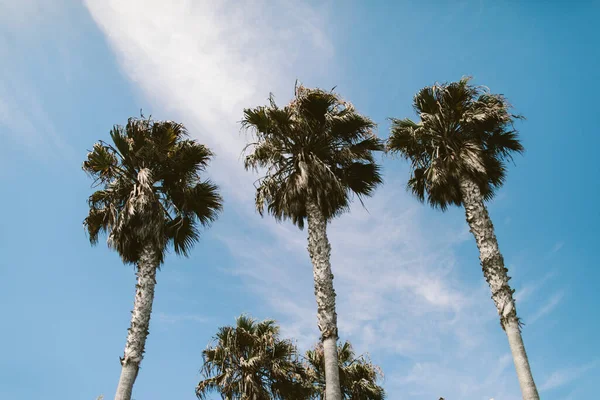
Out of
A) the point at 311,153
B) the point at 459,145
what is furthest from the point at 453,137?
the point at 311,153

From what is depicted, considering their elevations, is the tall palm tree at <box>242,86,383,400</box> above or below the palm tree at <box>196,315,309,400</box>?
above

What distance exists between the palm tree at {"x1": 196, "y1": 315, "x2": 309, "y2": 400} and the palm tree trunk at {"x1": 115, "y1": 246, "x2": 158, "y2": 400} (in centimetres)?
413

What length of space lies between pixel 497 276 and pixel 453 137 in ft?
14.5

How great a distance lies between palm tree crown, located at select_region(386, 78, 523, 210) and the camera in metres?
13.7

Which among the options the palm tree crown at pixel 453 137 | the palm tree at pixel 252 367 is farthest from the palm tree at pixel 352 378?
the palm tree crown at pixel 453 137

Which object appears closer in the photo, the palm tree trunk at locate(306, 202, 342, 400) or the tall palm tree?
the palm tree trunk at locate(306, 202, 342, 400)

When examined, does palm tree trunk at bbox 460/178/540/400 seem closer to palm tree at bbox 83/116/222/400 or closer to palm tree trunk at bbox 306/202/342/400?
palm tree trunk at bbox 306/202/342/400

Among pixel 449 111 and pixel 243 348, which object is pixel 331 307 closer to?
pixel 243 348

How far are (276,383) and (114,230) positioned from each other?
22.8 feet

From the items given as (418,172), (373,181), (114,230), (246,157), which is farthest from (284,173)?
(114,230)

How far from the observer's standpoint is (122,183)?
14.0 metres

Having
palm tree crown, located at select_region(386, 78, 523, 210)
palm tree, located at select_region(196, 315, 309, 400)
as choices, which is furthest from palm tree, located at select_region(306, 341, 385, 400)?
palm tree crown, located at select_region(386, 78, 523, 210)

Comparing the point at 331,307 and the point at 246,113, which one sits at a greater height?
the point at 246,113

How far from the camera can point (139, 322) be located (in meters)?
12.1
